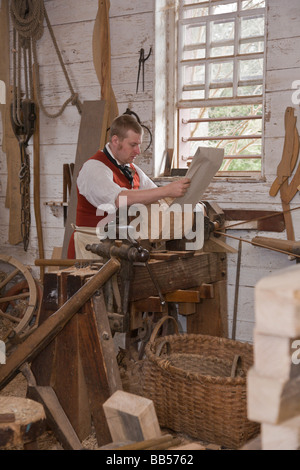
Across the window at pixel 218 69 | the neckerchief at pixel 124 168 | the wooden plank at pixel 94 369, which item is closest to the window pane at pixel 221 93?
the window at pixel 218 69

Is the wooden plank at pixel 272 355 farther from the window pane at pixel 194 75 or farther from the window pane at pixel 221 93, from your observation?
the window pane at pixel 194 75

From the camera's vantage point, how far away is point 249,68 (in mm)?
3910

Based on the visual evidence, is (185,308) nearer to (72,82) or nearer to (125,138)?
(125,138)

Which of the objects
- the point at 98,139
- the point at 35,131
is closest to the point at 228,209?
the point at 98,139

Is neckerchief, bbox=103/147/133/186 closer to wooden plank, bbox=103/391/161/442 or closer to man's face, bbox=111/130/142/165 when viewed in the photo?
man's face, bbox=111/130/142/165

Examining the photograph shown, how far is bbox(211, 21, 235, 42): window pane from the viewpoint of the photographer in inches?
155

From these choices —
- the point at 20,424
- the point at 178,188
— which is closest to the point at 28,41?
the point at 178,188

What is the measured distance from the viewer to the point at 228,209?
12.7ft

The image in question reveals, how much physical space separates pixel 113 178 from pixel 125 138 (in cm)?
28

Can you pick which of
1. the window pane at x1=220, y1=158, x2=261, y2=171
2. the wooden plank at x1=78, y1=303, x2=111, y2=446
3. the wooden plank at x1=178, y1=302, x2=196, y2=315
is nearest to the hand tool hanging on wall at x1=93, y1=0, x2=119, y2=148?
the window pane at x1=220, y1=158, x2=261, y2=171

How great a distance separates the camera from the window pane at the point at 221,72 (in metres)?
3.99

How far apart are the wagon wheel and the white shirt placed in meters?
1.33

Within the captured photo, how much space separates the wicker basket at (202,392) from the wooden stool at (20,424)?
844 mm

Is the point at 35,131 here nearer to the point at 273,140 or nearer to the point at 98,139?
the point at 98,139
